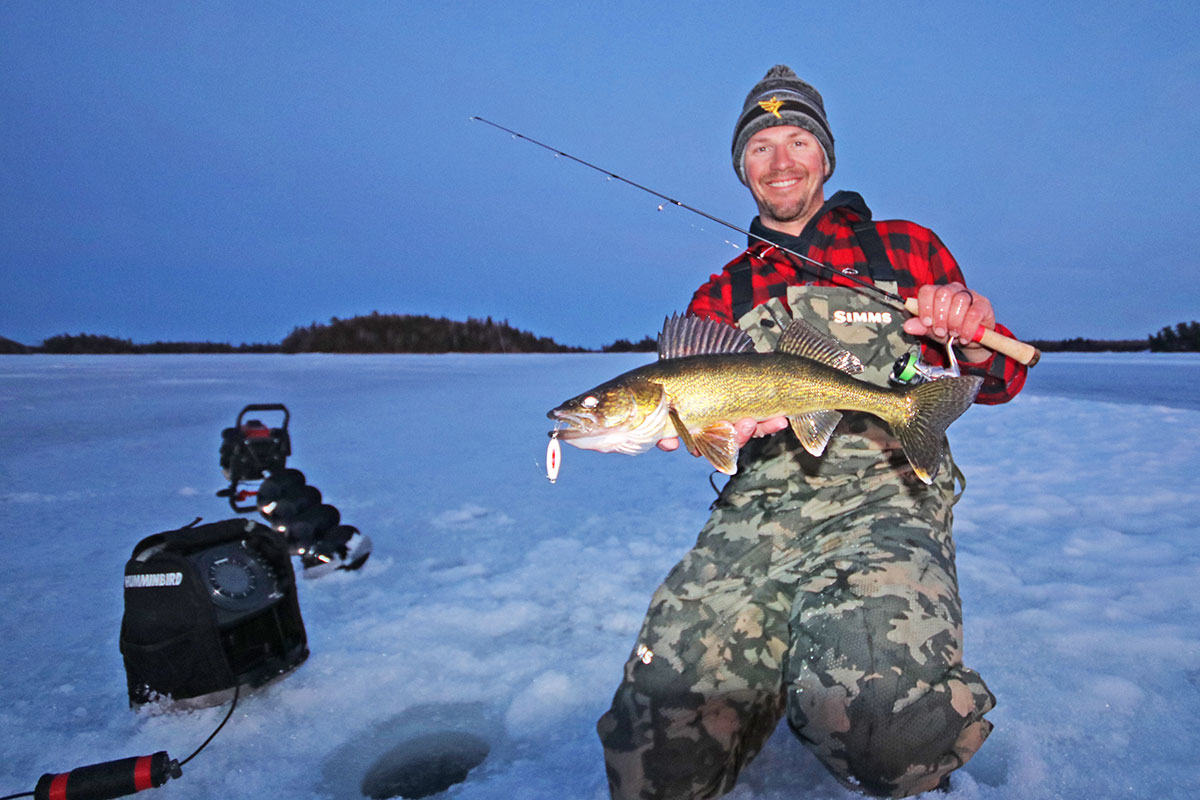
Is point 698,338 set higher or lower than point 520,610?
higher

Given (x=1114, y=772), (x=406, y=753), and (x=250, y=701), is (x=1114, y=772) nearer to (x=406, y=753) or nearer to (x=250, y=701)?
(x=406, y=753)

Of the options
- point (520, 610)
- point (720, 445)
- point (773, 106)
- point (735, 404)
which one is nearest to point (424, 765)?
point (520, 610)

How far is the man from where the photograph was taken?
2396mm

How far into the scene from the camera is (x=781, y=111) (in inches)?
164

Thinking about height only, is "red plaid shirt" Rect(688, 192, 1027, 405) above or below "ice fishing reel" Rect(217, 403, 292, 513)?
above

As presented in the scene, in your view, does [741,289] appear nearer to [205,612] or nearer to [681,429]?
[681,429]

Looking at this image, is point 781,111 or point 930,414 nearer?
point 930,414

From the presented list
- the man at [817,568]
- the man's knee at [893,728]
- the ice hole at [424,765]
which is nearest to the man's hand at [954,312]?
the man at [817,568]

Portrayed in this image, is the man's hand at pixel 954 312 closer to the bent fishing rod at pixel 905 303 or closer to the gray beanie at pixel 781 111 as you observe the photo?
the bent fishing rod at pixel 905 303

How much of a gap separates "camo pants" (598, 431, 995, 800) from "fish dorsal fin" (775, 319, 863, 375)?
0.51 meters

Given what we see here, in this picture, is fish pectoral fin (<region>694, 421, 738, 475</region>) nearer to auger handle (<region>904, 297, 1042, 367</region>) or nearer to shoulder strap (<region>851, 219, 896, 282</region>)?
auger handle (<region>904, 297, 1042, 367</region>)

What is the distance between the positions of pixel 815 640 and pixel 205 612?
8.23 feet

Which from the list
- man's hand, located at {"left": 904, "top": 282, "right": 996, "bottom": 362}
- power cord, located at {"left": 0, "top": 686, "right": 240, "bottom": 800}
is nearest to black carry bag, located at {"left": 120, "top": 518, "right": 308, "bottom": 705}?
power cord, located at {"left": 0, "top": 686, "right": 240, "bottom": 800}

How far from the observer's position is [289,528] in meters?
4.11
